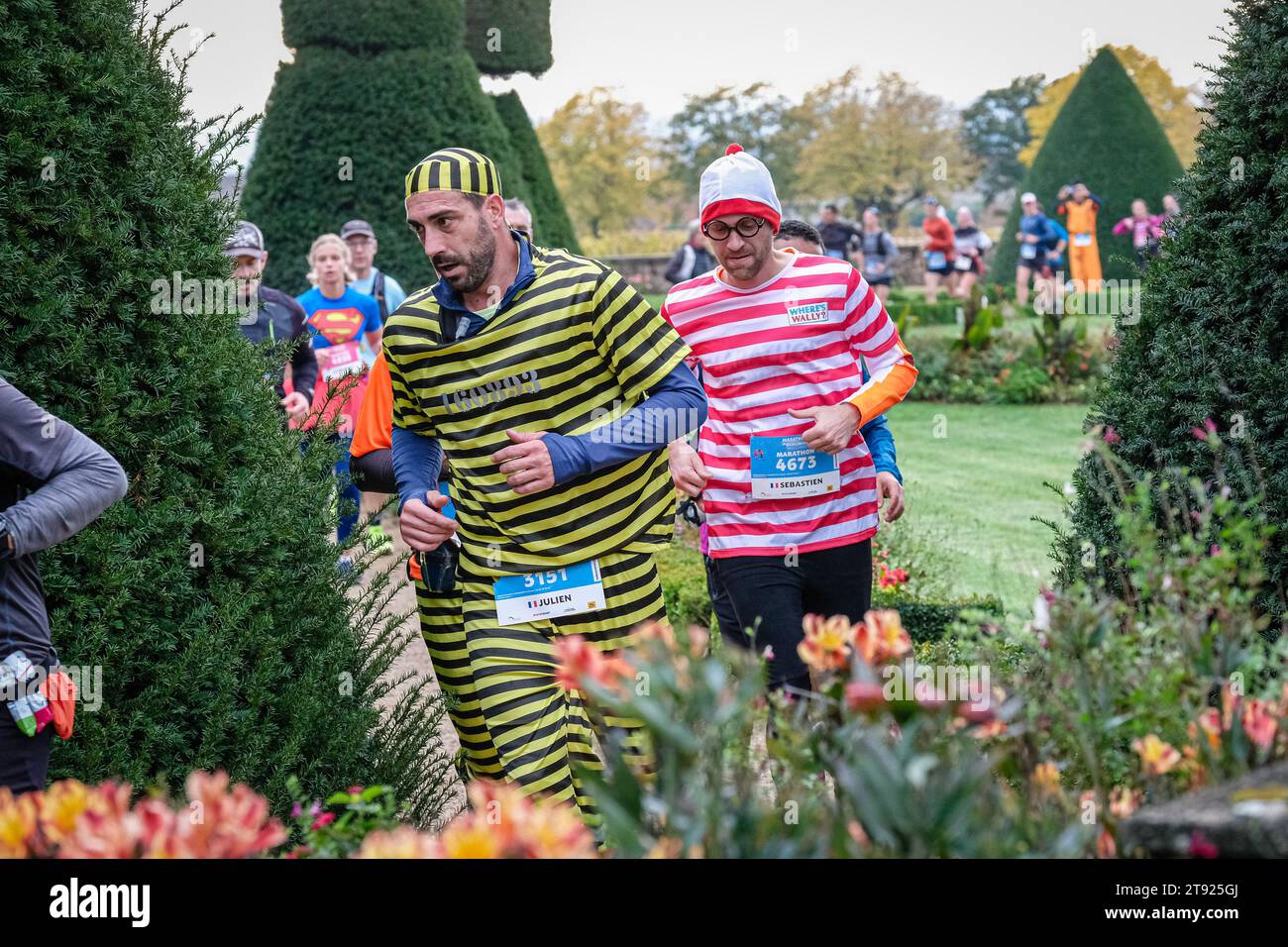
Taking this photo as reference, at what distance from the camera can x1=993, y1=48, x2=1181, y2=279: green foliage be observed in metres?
26.7

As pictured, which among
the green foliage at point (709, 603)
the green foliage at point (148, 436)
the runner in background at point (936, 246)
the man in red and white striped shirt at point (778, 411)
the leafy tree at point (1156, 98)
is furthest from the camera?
the leafy tree at point (1156, 98)

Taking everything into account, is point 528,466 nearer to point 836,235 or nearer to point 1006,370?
point 1006,370

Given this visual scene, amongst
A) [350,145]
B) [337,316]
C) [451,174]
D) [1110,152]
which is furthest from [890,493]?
[1110,152]

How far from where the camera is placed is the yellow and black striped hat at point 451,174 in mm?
3859

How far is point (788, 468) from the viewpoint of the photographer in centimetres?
450

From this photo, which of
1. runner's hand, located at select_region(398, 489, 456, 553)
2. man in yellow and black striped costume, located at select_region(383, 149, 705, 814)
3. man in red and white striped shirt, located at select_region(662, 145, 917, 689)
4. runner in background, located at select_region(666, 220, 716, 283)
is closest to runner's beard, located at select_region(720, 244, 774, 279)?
man in red and white striped shirt, located at select_region(662, 145, 917, 689)

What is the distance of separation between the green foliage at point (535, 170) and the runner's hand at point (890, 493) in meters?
11.7

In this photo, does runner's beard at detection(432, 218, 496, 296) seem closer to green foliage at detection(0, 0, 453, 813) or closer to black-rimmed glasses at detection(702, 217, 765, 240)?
green foliage at detection(0, 0, 453, 813)

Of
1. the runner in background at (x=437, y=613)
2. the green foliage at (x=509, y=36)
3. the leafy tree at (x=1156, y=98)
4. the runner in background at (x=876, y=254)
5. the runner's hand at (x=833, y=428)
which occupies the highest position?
the leafy tree at (x=1156, y=98)

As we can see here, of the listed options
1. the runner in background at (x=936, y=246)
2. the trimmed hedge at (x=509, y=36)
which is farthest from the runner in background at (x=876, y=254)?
the trimmed hedge at (x=509, y=36)

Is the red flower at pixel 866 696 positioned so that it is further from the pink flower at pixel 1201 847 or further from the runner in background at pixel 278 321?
the runner in background at pixel 278 321

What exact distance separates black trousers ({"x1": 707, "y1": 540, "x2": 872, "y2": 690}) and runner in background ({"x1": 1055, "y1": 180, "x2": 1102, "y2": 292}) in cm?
1830
